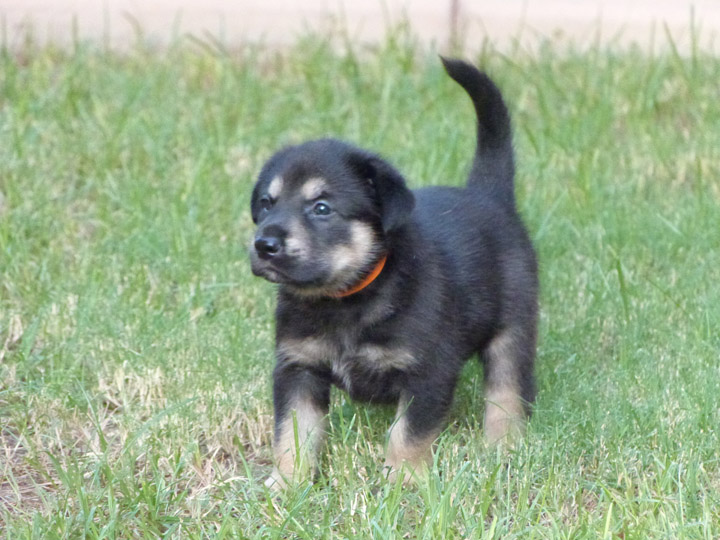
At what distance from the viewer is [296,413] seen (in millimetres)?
3176

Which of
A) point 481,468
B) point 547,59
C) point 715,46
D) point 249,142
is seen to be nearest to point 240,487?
point 481,468

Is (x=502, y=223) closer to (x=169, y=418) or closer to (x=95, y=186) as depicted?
(x=169, y=418)

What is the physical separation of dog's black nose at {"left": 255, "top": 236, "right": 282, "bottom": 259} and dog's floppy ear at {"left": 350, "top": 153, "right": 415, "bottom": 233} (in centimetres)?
32

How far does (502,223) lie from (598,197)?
1690 millimetres

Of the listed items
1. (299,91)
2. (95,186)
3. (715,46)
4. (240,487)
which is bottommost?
(240,487)

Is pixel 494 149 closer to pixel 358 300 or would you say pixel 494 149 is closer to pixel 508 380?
pixel 508 380

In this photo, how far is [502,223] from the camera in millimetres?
3672

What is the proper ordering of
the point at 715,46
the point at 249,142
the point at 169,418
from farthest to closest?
the point at 715,46, the point at 249,142, the point at 169,418

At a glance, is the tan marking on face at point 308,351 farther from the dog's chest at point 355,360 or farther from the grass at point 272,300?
the grass at point 272,300

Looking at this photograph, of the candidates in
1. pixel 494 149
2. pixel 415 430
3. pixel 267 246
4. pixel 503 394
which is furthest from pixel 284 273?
pixel 494 149

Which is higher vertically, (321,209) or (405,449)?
(321,209)

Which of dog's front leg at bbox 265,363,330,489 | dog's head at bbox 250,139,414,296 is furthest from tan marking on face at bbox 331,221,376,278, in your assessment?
dog's front leg at bbox 265,363,330,489

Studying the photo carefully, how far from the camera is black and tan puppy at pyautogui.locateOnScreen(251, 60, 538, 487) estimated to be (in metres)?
3.08

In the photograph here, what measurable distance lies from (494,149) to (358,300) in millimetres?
997
